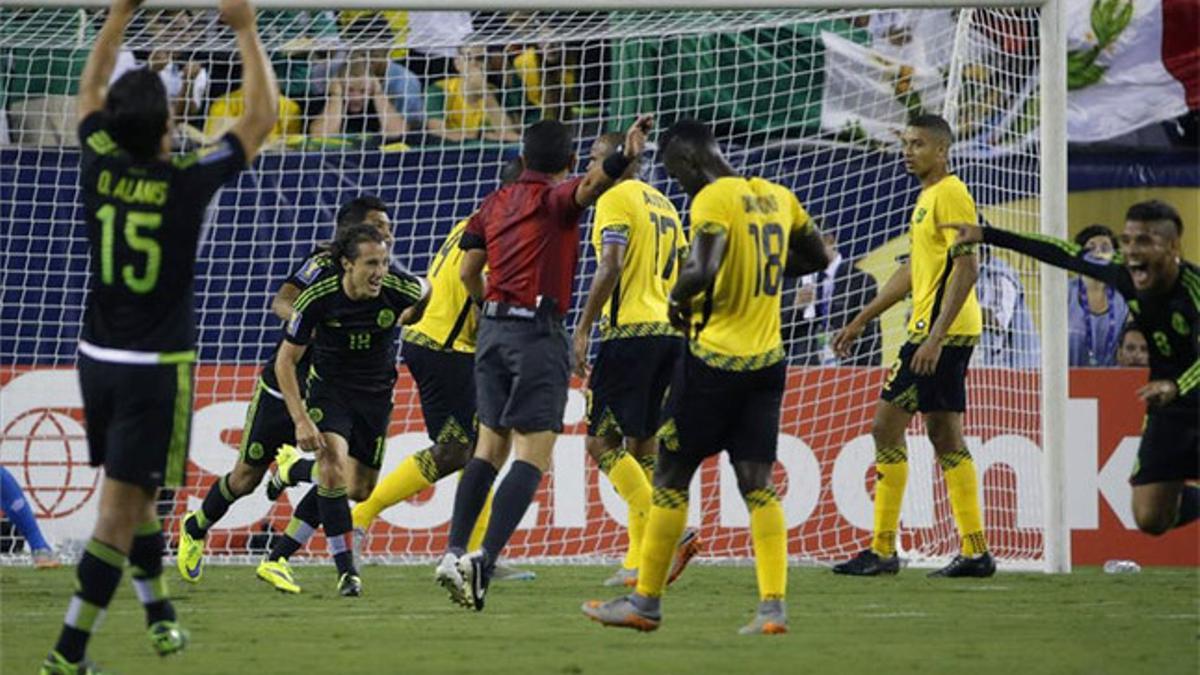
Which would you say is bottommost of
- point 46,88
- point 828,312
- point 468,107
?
point 828,312

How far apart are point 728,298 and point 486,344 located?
169 centimetres

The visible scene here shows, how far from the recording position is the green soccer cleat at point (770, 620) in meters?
8.42

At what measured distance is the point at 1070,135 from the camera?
17.1m

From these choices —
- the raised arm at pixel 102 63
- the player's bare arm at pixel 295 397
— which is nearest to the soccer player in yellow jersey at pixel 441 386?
the player's bare arm at pixel 295 397

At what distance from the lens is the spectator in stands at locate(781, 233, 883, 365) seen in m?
14.9

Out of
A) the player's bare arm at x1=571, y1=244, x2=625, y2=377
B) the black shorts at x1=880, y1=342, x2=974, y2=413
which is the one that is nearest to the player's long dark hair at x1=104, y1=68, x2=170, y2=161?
the player's bare arm at x1=571, y1=244, x2=625, y2=377

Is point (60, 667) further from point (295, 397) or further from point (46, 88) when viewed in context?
point (46, 88)

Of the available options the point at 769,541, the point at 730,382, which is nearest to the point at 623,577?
the point at 769,541

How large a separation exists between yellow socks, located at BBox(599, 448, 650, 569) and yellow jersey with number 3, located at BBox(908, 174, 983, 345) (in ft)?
5.87

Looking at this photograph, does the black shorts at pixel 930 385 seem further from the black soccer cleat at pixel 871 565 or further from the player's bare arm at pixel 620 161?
the player's bare arm at pixel 620 161

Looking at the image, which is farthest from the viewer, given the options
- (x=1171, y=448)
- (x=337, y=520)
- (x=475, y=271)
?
(x=337, y=520)

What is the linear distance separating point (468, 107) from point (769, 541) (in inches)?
326

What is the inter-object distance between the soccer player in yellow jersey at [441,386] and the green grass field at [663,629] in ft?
1.77

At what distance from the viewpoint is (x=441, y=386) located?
11984 millimetres
